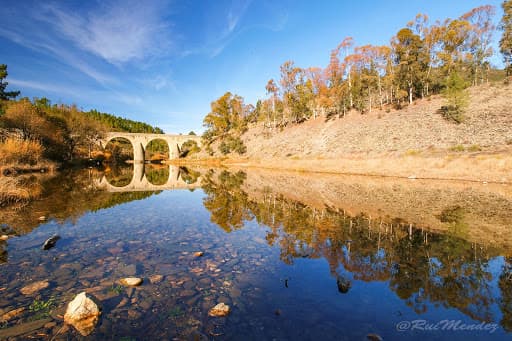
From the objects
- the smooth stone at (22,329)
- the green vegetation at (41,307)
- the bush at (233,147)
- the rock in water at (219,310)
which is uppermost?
the bush at (233,147)

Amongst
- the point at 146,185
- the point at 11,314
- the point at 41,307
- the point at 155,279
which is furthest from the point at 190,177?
the point at 11,314

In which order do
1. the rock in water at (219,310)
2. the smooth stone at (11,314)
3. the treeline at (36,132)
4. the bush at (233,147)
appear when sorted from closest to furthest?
the smooth stone at (11,314) < the rock in water at (219,310) < the treeline at (36,132) < the bush at (233,147)

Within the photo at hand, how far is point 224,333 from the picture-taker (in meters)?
3.81

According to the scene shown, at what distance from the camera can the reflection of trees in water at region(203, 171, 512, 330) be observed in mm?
4996

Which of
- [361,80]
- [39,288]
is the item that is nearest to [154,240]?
[39,288]

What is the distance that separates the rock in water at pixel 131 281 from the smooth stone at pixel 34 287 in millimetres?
1454

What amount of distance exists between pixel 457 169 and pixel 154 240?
91.9 feet

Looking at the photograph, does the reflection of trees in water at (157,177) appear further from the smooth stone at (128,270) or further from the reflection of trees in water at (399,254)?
the smooth stone at (128,270)

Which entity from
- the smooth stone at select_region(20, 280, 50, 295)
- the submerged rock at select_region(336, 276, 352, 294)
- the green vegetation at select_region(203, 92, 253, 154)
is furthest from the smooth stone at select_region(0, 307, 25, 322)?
the green vegetation at select_region(203, 92, 253, 154)

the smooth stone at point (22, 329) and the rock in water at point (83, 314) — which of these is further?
the rock in water at point (83, 314)

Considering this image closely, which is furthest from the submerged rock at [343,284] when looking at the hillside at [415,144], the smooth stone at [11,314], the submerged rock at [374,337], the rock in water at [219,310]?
the hillside at [415,144]

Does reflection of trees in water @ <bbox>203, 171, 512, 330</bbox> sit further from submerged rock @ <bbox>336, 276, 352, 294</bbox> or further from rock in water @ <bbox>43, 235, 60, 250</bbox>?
rock in water @ <bbox>43, 235, 60, 250</bbox>

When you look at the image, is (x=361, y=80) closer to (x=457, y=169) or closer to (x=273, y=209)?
(x=457, y=169)

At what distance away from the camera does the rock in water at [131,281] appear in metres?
5.23
